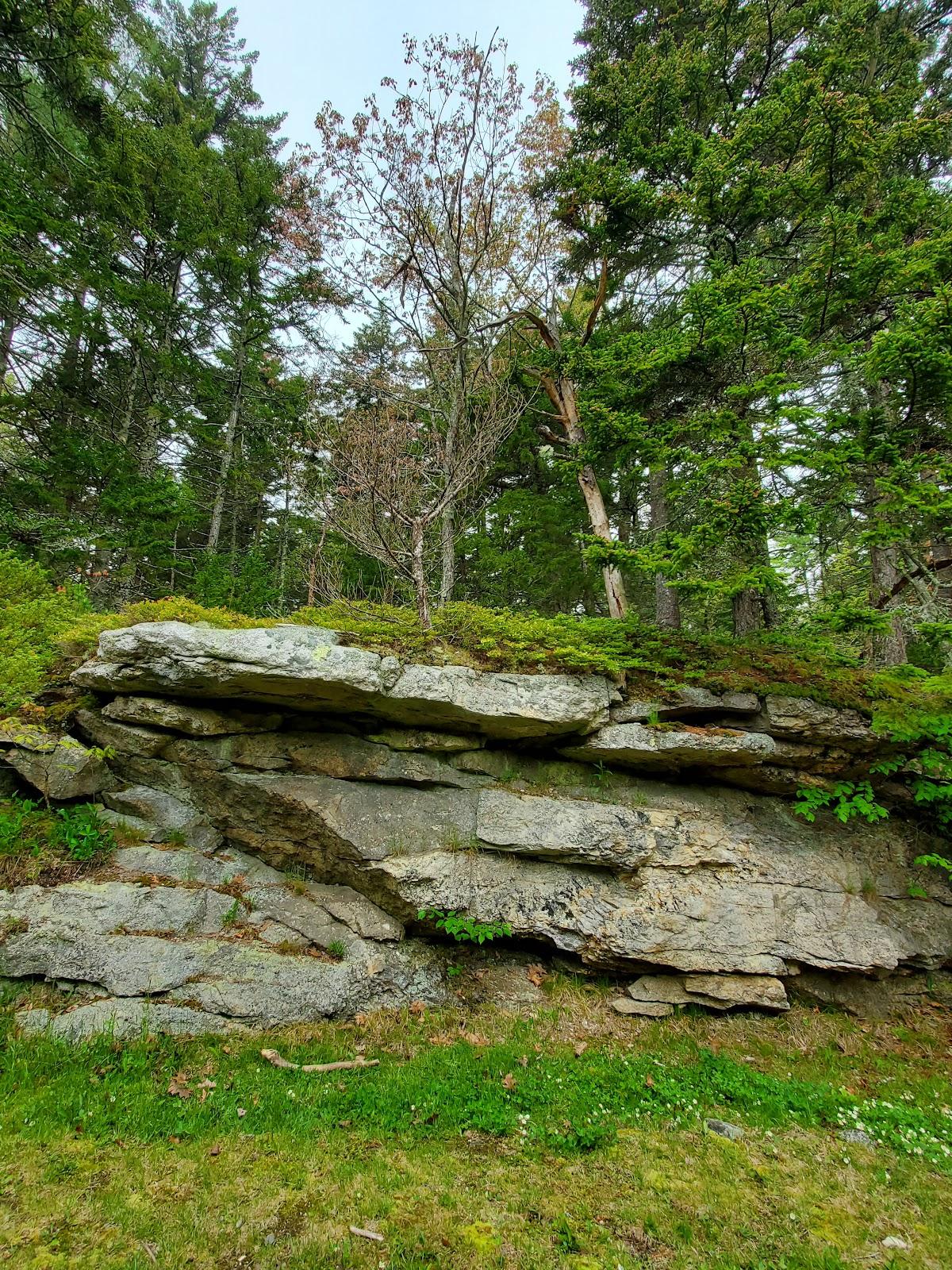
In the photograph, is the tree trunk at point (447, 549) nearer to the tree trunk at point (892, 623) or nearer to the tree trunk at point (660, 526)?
the tree trunk at point (660, 526)

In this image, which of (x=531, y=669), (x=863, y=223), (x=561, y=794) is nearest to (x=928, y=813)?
(x=561, y=794)

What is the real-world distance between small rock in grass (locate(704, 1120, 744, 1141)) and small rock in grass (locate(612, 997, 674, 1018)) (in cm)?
146

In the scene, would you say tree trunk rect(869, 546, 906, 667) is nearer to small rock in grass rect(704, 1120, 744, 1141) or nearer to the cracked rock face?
small rock in grass rect(704, 1120, 744, 1141)

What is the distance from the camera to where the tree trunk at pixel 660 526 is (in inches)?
444

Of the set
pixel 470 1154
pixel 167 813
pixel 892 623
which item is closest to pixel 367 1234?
pixel 470 1154

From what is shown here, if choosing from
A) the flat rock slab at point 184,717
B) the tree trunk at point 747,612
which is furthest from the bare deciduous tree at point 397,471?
the tree trunk at point 747,612

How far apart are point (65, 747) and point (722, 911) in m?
7.85

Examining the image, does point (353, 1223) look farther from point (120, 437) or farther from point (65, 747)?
point (120, 437)

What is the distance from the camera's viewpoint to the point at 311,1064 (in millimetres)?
4605

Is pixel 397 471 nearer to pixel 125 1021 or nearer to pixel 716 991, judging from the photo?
pixel 125 1021

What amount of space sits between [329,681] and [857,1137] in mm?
6122

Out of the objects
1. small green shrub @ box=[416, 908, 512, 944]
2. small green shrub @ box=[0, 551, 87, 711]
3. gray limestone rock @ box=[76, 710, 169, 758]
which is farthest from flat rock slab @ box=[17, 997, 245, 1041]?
small green shrub @ box=[0, 551, 87, 711]

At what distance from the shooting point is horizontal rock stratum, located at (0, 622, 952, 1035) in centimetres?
577

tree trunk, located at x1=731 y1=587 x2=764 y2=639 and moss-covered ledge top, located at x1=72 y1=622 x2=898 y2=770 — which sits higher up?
tree trunk, located at x1=731 y1=587 x2=764 y2=639
